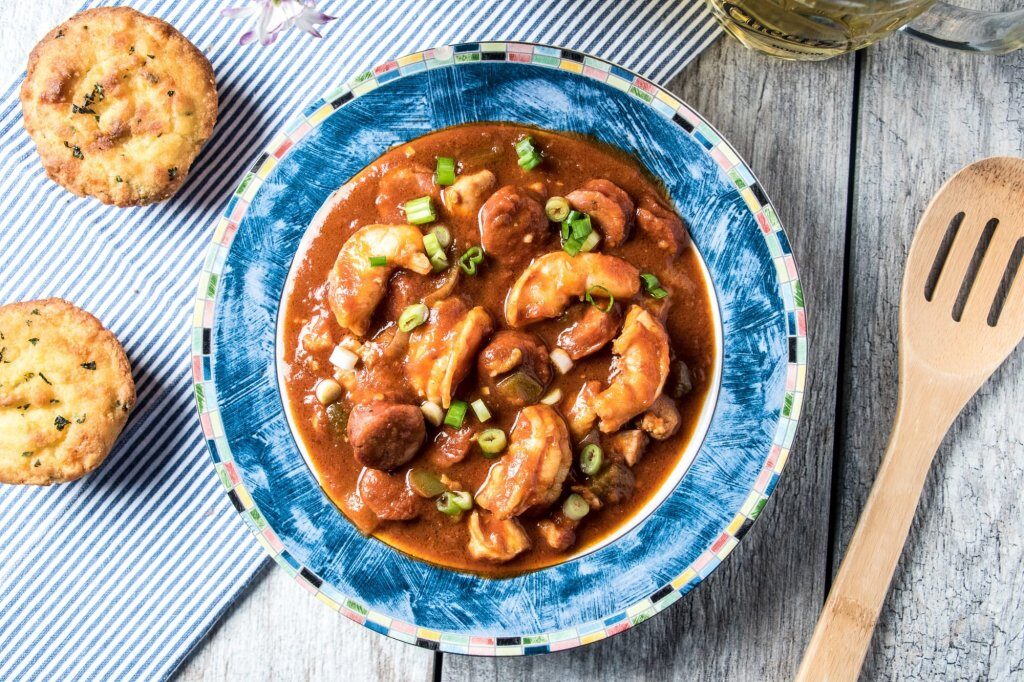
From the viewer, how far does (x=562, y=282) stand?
329 cm

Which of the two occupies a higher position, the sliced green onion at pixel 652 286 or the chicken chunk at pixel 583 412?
the sliced green onion at pixel 652 286

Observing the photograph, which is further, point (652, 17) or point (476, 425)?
point (652, 17)

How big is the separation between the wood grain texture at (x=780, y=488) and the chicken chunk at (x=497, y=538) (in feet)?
2.40

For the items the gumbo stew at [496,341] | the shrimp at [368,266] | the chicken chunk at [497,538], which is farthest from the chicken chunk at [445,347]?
the chicken chunk at [497,538]

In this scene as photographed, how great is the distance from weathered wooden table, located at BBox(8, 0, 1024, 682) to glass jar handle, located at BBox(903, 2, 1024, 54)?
301mm

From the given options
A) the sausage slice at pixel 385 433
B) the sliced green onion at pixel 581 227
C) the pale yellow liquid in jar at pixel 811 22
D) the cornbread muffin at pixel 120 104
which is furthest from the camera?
the cornbread muffin at pixel 120 104

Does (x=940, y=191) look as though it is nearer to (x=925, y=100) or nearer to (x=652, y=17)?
(x=925, y=100)

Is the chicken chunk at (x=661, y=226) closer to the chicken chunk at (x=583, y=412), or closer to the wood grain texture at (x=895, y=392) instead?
the chicken chunk at (x=583, y=412)

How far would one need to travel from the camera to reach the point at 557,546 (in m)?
3.40

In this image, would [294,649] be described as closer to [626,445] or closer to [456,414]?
[456,414]

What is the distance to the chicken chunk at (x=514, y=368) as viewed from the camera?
3.29 meters

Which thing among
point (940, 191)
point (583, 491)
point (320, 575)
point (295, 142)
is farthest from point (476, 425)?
point (940, 191)

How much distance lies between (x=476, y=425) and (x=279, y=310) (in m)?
1.02

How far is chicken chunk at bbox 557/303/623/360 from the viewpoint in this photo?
333 cm
